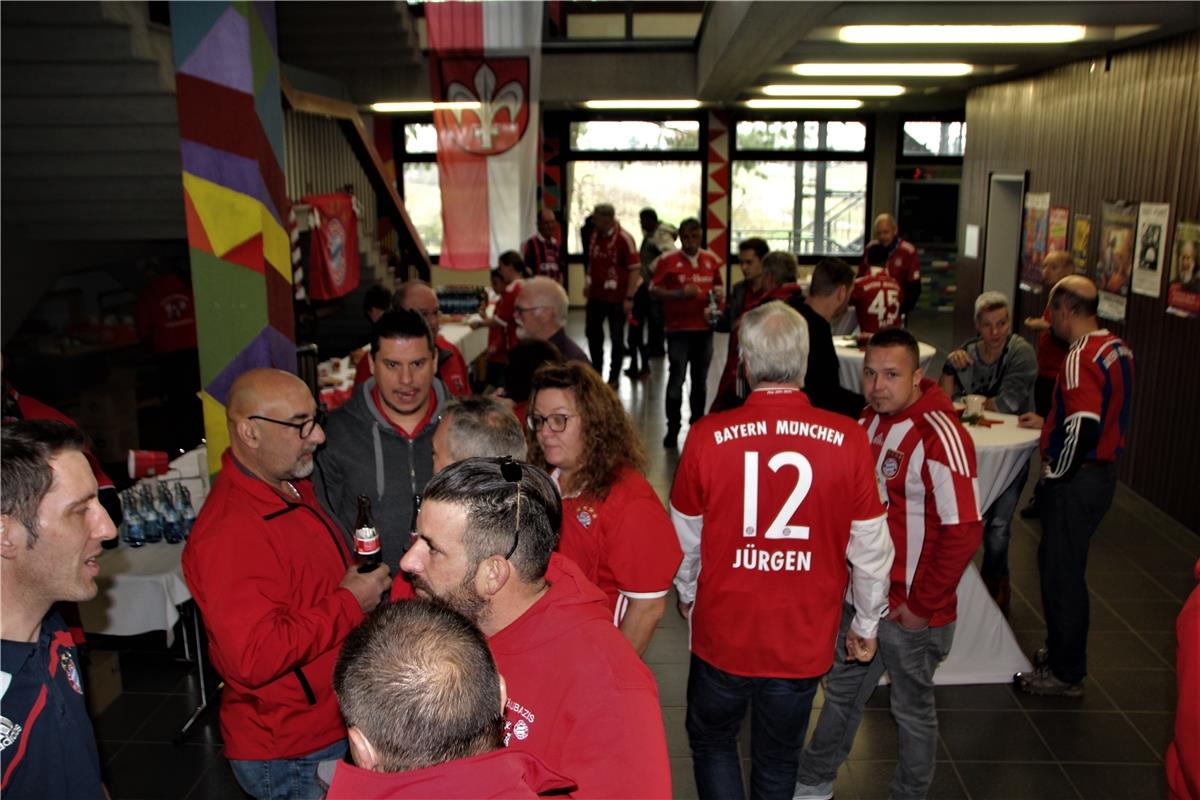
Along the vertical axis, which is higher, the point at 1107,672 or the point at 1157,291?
the point at 1157,291

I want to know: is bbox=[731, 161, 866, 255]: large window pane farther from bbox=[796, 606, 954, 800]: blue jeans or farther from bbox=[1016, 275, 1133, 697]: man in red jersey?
bbox=[796, 606, 954, 800]: blue jeans

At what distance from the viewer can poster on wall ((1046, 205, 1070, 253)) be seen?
9.04m

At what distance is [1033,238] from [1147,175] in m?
2.56

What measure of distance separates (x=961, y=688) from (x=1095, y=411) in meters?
1.42

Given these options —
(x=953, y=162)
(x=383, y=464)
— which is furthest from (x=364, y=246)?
(x=953, y=162)

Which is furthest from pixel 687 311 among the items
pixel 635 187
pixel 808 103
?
pixel 635 187

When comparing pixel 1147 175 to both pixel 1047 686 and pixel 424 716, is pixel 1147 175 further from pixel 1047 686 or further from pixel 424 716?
pixel 424 716

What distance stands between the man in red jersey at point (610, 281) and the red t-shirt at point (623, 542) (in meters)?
7.91

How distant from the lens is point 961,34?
22.8ft

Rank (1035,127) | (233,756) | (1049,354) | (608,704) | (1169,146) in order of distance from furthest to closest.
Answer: (1035,127)
(1169,146)
(1049,354)
(233,756)
(608,704)

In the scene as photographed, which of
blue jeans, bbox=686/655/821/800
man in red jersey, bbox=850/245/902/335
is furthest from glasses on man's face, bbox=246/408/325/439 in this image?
man in red jersey, bbox=850/245/902/335

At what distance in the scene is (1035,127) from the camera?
10.1 meters

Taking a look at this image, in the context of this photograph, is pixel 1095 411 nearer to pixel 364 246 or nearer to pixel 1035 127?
pixel 1035 127

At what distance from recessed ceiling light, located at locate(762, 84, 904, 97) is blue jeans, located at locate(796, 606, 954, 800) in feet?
29.1
